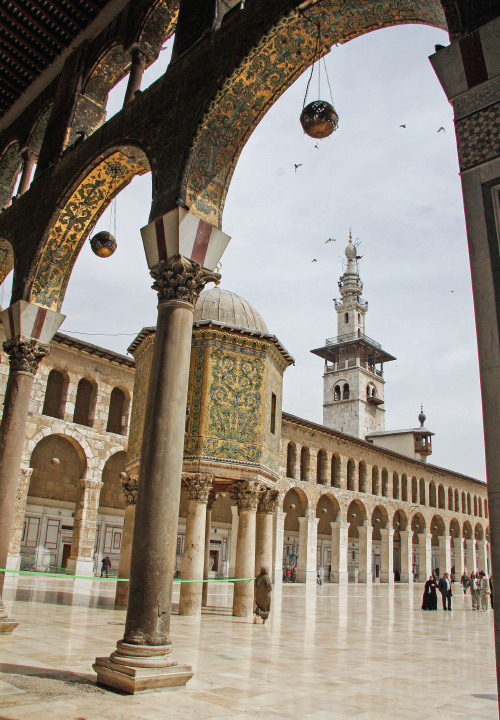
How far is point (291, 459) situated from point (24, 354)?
1940 centimetres

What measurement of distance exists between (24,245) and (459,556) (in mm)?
37461

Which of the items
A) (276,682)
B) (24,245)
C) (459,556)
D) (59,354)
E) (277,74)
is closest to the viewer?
(276,682)

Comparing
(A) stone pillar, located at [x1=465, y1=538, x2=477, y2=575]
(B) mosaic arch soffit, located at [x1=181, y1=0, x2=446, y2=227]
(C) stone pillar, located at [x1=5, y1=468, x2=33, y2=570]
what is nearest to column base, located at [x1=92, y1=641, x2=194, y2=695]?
(B) mosaic arch soffit, located at [x1=181, y1=0, x2=446, y2=227]

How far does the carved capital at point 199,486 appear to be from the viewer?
1035cm

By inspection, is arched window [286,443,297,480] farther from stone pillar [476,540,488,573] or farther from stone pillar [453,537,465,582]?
stone pillar [476,540,488,573]

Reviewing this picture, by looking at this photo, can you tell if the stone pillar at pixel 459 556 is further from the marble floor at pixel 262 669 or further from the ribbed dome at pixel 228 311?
the ribbed dome at pixel 228 311

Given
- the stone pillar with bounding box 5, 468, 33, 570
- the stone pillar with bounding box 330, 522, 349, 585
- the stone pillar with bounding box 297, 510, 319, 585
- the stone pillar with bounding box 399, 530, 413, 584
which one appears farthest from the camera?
the stone pillar with bounding box 399, 530, 413, 584

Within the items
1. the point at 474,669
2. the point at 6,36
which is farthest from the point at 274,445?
the point at 6,36

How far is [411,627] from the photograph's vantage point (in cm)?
1083

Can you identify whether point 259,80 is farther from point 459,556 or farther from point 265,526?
point 459,556

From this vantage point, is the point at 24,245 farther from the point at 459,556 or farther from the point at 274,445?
the point at 459,556

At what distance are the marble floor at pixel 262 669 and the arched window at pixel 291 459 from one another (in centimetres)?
1481

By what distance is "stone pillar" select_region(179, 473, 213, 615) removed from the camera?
10062 mm

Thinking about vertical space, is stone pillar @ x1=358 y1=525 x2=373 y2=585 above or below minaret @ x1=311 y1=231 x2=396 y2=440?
below
